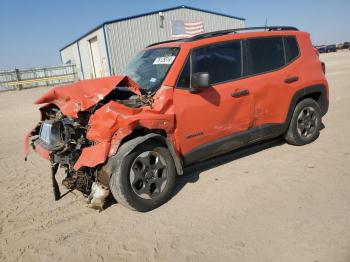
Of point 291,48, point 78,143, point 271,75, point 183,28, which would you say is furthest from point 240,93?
point 183,28

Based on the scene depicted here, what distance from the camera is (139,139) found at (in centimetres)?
414

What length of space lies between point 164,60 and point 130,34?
21303 mm

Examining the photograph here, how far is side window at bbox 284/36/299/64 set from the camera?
5781mm

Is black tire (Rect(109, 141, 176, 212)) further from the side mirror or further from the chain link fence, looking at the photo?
the chain link fence

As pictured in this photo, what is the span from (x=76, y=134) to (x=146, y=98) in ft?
3.14

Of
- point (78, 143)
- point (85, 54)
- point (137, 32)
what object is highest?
point (137, 32)

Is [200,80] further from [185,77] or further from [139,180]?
[139,180]

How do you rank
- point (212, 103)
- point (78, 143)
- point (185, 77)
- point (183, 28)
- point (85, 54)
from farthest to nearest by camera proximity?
point (85, 54) < point (183, 28) < point (212, 103) < point (185, 77) < point (78, 143)

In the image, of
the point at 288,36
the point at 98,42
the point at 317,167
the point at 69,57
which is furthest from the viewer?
the point at 69,57

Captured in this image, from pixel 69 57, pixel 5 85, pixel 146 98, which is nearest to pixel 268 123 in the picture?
pixel 146 98

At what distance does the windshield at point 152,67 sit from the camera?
15.5 feet

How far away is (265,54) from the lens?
5.48 meters

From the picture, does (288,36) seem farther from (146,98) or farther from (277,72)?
(146,98)

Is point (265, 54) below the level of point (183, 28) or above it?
below
